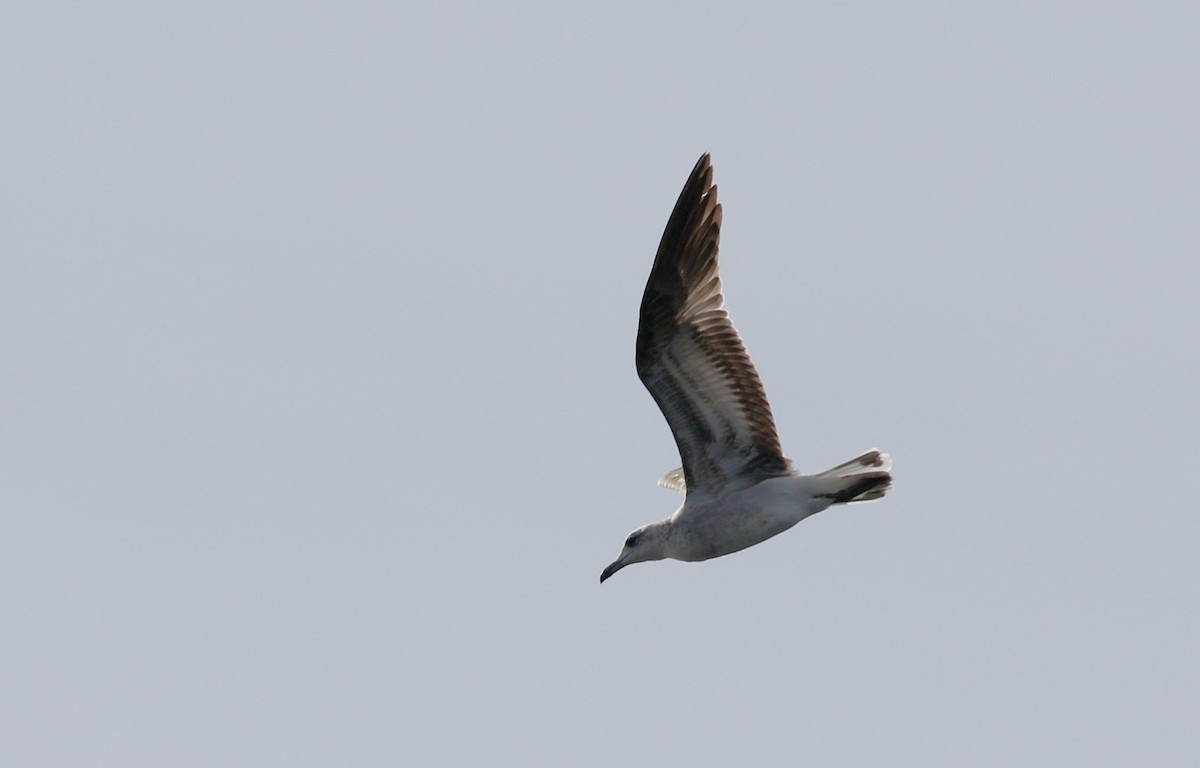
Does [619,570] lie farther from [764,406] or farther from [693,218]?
[693,218]

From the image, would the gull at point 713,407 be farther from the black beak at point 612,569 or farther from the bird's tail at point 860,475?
the black beak at point 612,569

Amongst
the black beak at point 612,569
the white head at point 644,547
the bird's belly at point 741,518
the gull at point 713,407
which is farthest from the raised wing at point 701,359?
the black beak at point 612,569

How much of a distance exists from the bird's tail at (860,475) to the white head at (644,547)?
1939 mm

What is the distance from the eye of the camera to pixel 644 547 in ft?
66.3

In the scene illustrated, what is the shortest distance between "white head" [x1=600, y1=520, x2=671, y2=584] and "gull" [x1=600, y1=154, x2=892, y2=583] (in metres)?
0.40

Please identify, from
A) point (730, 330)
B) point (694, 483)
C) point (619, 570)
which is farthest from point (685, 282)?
point (619, 570)

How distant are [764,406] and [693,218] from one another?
2.12 meters

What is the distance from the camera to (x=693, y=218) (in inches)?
763

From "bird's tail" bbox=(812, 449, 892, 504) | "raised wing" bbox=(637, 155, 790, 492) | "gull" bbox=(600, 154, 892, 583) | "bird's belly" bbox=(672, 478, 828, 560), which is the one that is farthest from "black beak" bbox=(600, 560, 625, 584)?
"bird's tail" bbox=(812, 449, 892, 504)

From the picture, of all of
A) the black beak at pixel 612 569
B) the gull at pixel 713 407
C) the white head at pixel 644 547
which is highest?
the gull at pixel 713 407

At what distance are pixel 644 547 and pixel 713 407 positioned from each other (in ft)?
6.31

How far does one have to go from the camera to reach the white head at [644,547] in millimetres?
19953

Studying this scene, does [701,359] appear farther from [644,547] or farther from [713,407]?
[644,547]

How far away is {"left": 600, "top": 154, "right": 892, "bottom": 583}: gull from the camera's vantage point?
19.1m
